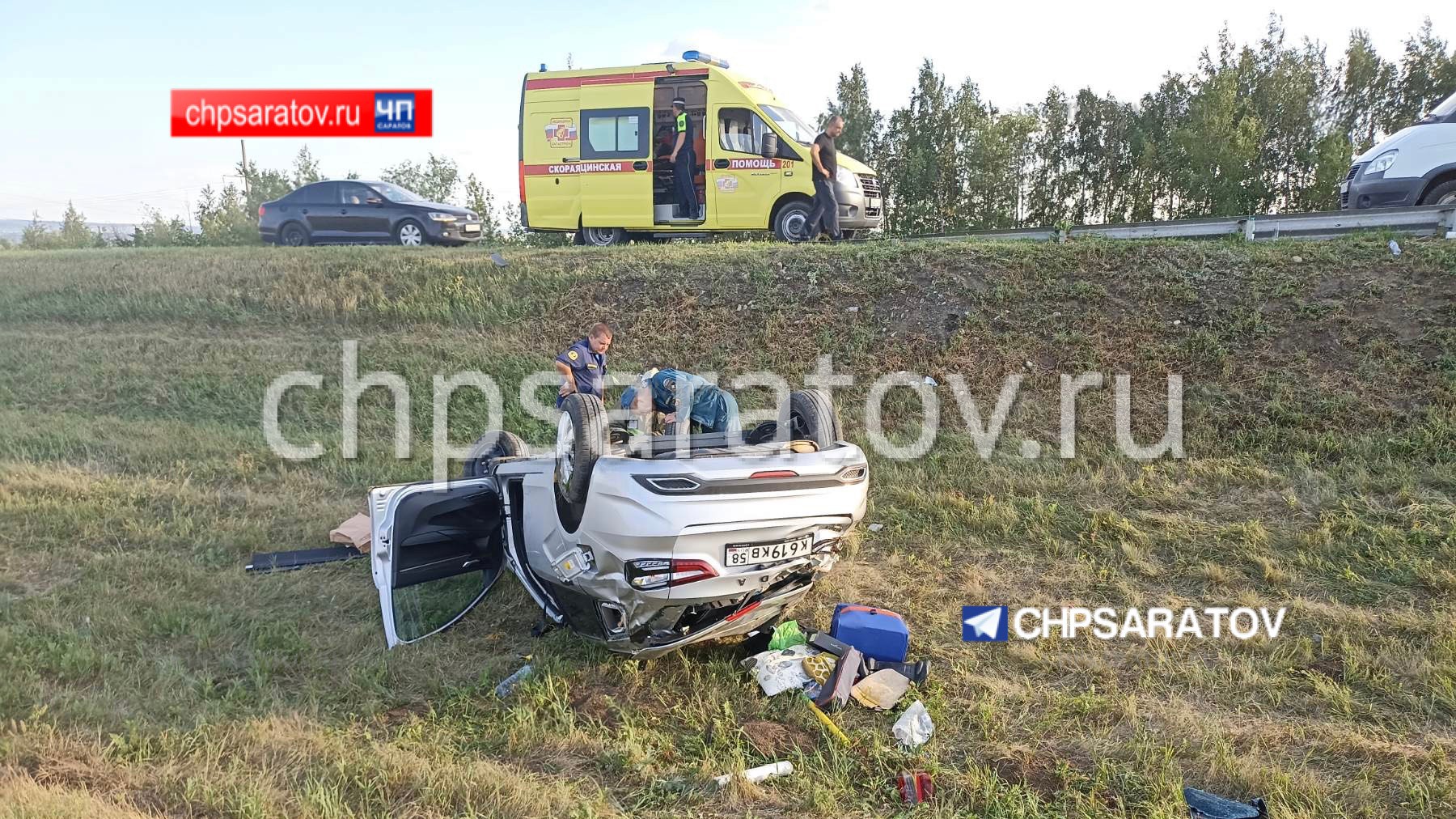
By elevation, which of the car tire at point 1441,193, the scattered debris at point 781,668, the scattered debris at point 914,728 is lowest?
the scattered debris at point 914,728

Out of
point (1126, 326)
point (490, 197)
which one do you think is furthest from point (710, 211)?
point (490, 197)

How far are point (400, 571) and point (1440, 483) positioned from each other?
6.77 meters

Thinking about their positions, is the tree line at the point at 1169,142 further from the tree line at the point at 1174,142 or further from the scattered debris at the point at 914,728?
the scattered debris at the point at 914,728

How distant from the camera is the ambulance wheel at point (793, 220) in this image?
37.6 ft

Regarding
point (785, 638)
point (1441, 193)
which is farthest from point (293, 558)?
point (1441, 193)

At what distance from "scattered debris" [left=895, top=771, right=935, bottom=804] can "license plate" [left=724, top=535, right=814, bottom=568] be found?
94 cm

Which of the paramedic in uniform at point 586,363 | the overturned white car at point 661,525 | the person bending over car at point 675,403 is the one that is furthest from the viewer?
the paramedic in uniform at point 586,363

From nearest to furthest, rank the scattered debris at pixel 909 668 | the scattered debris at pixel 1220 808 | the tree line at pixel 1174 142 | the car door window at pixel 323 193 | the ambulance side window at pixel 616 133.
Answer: the scattered debris at pixel 1220 808
the scattered debris at pixel 909 668
the ambulance side window at pixel 616 133
the car door window at pixel 323 193
the tree line at pixel 1174 142

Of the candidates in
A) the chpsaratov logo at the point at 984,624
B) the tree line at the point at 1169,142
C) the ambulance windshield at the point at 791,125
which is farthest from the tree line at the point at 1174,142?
the chpsaratov logo at the point at 984,624

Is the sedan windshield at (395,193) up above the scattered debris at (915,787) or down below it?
above

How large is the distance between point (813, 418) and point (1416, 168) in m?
9.15

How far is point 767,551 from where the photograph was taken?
3.48 meters

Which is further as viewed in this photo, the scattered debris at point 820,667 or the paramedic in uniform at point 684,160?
the paramedic in uniform at point 684,160

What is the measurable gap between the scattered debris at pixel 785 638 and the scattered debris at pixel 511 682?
1.20 m
